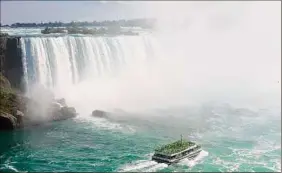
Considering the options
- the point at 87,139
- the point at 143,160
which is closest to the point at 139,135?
the point at 87,139

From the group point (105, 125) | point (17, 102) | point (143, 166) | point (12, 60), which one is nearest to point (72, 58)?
point (12, 60)

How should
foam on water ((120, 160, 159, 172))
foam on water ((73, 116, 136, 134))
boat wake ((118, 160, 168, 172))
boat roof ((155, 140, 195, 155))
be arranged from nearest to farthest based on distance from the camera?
boat wake ((118, 160, 168, 172)) < foam on water ((120, 160, 159, 172)) < boat roof ((155, 140, 195, 155)) < foam on water ((73, 116, 136, 134))

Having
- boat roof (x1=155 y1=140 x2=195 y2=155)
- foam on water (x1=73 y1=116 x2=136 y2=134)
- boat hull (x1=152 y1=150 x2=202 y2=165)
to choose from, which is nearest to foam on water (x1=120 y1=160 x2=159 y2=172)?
boat hull (x1=152 y1=150 x2=202 y2=165)

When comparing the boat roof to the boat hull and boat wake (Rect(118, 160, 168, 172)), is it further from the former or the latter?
boat wake (Rect(118, 160, 168, 172))

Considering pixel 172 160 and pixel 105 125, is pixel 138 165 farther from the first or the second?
pixel 105 125

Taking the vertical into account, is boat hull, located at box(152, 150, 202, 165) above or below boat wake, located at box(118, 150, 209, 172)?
above

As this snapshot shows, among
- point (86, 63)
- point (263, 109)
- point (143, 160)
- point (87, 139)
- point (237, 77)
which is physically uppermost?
point (237, 77)

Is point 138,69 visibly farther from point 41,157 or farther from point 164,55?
point 41,157

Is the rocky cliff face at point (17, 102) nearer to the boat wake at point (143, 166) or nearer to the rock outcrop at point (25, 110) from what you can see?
the rock outcrop at point (25, 110)

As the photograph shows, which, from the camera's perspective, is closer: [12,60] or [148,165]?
[148,165]

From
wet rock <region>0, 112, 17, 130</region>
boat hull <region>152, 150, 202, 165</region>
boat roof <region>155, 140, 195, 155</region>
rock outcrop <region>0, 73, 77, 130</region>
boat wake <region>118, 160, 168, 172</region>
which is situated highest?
rock outcrop <region>0, 73, 77, 130</region>

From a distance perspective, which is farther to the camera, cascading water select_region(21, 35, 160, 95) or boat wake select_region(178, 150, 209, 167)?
cascading water select_region(21, 35, 160, 95)
